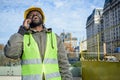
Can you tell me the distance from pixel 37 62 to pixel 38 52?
0.10 metres

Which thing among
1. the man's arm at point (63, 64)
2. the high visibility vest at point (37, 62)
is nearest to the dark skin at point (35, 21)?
the high visibility vest at point (37, 62)

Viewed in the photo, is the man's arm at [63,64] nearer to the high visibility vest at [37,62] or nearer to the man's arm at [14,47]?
the high visibility vest at [37,62]

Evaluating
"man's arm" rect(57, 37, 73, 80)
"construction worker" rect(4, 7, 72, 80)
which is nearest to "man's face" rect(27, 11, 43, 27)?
"construction worker" rect(4, 7, 72, 80)

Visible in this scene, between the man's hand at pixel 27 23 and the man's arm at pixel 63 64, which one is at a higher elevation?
the man's hand at pixel 27 23

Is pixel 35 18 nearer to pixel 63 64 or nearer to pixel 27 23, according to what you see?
pixel 27 23

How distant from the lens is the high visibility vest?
10.4 feet

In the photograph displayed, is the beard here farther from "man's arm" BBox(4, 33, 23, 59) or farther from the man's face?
"man's arm" BBox(4, 33, 23, 59)

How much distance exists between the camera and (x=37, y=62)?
3166 millimetres

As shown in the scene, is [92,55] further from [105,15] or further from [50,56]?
[105,15]

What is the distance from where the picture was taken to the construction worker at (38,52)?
317 centimetres

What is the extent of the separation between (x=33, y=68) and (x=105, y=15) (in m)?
83.2

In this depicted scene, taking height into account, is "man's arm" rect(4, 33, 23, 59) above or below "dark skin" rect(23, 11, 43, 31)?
below

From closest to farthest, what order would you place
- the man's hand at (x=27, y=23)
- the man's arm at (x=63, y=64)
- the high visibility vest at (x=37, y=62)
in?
1. the high visibility vest at (x=37, y=62)
2. the man's arm at (x=63, y=64)
3. the man's hand at (x=27, y=23)

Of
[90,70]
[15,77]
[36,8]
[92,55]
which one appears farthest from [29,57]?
[92,55]
